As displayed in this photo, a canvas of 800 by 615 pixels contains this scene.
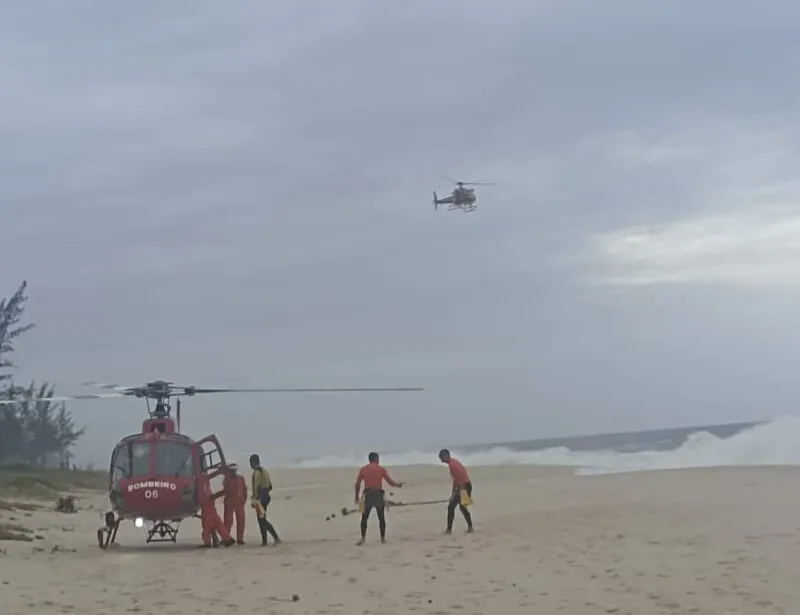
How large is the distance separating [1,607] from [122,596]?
1.27 metres

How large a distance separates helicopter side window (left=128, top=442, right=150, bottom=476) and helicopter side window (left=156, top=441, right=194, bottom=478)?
172 mm

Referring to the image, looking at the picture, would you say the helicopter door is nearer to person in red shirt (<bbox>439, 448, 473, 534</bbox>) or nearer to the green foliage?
person in red shirt (<bbox>439, 448, 473, 534</bbox>)

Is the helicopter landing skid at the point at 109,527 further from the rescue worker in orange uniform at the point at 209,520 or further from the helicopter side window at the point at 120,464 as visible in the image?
the rescue worker in orange uniform at the point at 209,520

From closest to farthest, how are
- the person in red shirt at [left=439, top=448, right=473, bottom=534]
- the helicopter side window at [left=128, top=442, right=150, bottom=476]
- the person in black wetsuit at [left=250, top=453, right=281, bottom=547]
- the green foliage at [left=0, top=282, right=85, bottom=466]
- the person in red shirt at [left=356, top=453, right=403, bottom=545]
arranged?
the person in red shirt at [left=356, top=453, right=403, bottom=545], the person in black wetsuit at [left=250, top=453, right=281, bottom=547], the person in red shirt at [left=439, top=448, right=473, bottom=534], the helicopter side window at [left=128, top=442, right=150, bottom=476], the green foliage at [left=0, top=282, right=85, bottom=466]

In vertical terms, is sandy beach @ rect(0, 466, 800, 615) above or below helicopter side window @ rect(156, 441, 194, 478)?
below

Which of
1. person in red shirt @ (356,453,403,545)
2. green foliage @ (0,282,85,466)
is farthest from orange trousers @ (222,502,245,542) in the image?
green foliage @ (0,282,85,466)

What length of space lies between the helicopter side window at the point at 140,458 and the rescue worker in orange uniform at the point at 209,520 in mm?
910

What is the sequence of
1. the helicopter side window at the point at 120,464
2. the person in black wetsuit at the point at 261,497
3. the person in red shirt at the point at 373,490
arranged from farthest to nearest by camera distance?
the helicopter side window at the point at 120,464, the person in black wetsuit at the point at 261,497, the person in red shirt at the point at 373,490

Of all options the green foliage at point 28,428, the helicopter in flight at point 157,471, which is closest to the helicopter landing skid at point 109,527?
the helicopter in flight at point 157,471

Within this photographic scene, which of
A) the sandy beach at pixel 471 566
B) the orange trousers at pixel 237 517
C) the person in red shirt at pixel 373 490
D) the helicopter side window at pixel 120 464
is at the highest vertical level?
the helicopter side window at pixel 120 464

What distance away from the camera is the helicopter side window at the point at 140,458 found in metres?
17.0

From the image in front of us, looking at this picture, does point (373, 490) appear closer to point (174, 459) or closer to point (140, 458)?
point (174, 459)

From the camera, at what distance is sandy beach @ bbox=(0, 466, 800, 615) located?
1031 centimetres

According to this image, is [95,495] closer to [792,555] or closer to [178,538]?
[178,538]
